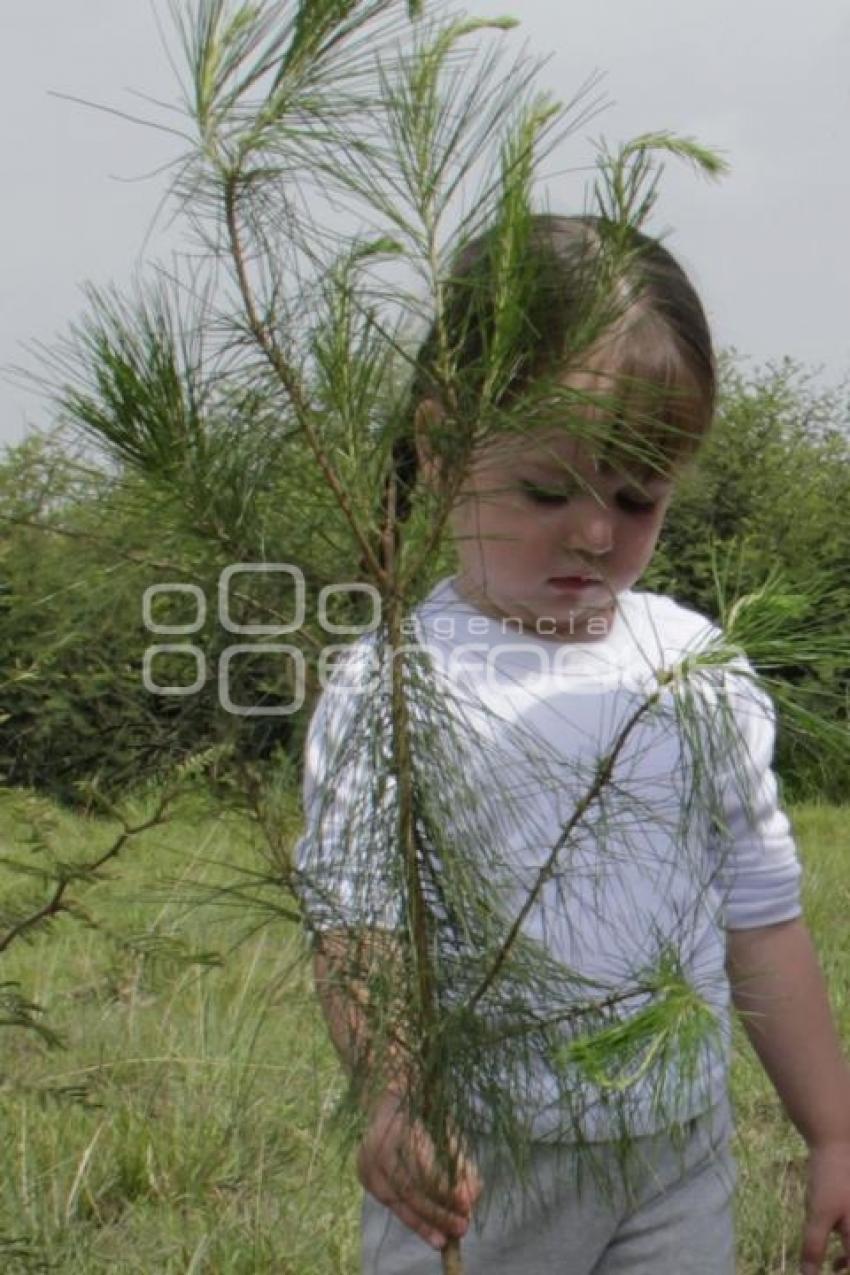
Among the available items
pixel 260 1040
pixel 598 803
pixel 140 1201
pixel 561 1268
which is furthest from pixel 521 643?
pixel 260 1040

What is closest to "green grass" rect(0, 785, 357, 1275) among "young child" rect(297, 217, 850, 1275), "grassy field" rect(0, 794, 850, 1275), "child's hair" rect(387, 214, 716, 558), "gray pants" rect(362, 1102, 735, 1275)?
"grassy field" rect(0, 794, 850, 1275)

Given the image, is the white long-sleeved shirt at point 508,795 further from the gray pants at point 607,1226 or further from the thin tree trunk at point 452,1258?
the gray pants at point 607,1226

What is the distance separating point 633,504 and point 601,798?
28cm

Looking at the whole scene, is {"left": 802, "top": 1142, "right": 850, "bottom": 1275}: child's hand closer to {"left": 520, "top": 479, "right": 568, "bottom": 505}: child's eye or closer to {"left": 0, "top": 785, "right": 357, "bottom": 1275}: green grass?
{"left": 0, "top": 785, "right": 357, "bottom": 1275}: green grass

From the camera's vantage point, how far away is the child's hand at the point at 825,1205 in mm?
2020

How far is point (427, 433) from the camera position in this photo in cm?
130

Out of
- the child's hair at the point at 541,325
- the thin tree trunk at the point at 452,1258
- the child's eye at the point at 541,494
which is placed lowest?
the thin tree trunk at the point at 452,1258

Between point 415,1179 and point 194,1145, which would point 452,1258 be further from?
point 194,1145

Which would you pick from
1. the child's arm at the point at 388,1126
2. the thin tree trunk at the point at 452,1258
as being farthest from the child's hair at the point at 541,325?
the thin tree trunk at the point at 452,1258

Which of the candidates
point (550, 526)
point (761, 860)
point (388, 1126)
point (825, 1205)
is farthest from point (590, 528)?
point (825, 1205)

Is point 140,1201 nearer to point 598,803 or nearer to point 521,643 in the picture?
point 521,643

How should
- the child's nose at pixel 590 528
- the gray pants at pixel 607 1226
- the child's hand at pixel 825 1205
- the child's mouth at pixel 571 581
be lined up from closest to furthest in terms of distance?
1. the child's nose at pixel 590 528
2. the child's mouth at pixel 571 581
3. the gray pants at pixel 607 1226
4. the child's hand at pixel 825 1205

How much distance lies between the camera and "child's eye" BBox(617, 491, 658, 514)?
1499 mm

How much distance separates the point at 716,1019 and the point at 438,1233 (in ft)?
1.08
